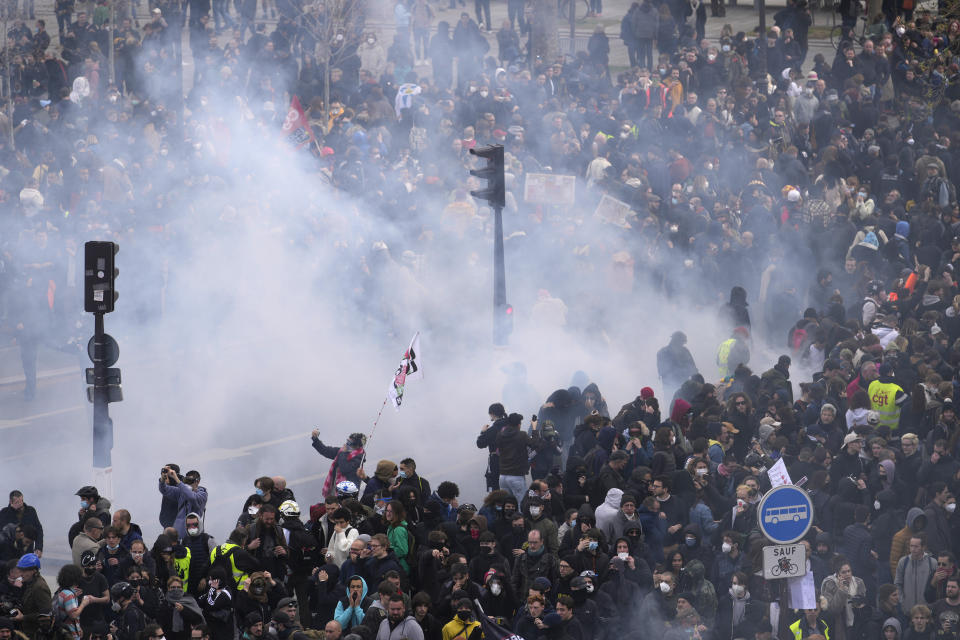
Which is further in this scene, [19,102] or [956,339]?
[19,102]

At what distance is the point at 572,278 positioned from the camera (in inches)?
846

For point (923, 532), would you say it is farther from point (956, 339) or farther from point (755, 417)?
point (956, 339)

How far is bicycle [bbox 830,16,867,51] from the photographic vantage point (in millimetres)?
28062

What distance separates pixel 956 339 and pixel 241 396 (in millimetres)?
8197

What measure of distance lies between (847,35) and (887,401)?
1527 centimetres

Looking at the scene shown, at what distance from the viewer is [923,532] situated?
1229 cm

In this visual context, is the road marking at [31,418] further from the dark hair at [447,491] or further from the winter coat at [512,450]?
the dark hair at [447,491]

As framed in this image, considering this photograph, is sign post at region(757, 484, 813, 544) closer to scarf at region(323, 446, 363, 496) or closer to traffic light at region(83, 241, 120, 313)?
scarf at region(323, 446, 363, 496)

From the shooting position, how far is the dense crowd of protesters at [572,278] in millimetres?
11633

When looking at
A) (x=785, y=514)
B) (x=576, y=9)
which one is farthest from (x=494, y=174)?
(x=576, y=9)

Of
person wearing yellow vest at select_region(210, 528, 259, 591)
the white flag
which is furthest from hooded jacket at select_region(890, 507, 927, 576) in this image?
person wearing yellow vest at select_region(210, 528, 259, 591)

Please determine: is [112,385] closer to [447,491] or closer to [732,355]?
[447,491]

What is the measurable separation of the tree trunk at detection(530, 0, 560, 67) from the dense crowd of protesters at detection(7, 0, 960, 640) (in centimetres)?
30

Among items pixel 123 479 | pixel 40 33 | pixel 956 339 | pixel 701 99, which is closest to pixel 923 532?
pixel 956 339
